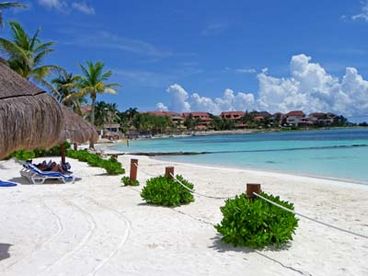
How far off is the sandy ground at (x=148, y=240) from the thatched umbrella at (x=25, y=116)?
1298mm

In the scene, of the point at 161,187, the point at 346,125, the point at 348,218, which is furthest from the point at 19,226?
the point at 346,125

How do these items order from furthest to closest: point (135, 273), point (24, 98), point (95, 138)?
point (95, 138)
point (24, 98)
point (135, 273)

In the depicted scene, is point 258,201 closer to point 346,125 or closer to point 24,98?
point 24,98

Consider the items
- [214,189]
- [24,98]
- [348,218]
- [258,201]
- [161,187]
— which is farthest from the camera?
[214,189]

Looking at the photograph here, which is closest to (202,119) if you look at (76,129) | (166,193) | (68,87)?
(68,87)

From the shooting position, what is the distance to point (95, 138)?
15734mm

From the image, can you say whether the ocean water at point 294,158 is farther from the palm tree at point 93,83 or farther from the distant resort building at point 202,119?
the distant resort building at point 202,119

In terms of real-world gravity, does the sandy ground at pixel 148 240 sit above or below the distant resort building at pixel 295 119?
below

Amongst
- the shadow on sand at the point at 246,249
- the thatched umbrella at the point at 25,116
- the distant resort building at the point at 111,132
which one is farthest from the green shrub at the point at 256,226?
the distant resort building at the point at 111,132

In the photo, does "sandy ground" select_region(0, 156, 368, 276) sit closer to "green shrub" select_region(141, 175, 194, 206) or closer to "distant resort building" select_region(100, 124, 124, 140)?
"green shrub" select_region(141, 175, 194, 206)

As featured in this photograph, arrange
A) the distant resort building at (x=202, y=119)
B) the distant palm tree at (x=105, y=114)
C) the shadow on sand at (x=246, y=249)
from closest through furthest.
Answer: the shadow on sand at (x=246, y=249), the distant palm tree at (x=105, y=114), the distant resort building at (x=202, y=119)

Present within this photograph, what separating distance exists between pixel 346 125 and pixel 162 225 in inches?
6494

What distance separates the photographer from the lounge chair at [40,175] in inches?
465

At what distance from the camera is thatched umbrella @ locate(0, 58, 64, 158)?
4391 mm
